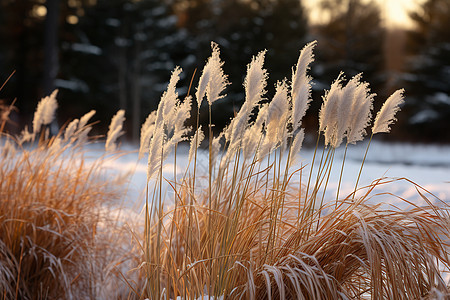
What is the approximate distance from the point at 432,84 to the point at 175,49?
11.0 m

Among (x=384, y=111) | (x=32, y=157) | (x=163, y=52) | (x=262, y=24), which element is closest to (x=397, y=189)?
(x=384, y=111)

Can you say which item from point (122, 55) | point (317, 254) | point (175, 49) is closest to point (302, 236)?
point (317, 254)

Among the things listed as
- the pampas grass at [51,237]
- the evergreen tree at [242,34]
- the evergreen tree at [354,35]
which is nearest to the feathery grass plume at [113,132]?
the pampas grass at [51,237]

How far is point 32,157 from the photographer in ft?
10.8

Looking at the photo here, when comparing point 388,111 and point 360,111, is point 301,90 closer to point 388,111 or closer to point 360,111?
point 360,111

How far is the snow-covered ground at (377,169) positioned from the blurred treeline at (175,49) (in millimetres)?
3660

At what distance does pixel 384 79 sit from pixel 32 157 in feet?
61.3

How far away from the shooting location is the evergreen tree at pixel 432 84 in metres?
19.7

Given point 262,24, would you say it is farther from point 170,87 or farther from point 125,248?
point 170,87

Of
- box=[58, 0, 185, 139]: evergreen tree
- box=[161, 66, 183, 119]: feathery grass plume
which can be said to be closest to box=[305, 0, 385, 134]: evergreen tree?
box=[58, 0, 185, 139]: evergreen tree

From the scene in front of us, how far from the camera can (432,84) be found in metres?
20.1

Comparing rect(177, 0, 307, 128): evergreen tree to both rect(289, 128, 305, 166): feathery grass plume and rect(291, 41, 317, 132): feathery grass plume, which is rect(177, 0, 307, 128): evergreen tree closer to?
rect(289, 128, 305, 166): feathery grass plume

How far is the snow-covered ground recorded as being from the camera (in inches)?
139

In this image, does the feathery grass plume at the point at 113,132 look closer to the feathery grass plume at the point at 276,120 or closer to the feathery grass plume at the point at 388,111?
the feathery grass plume at the point at 276,120
